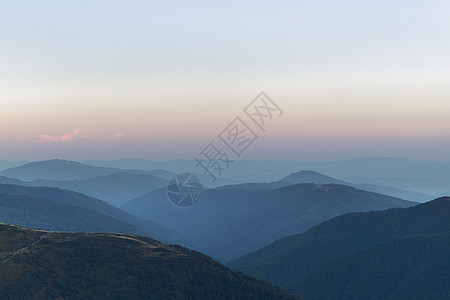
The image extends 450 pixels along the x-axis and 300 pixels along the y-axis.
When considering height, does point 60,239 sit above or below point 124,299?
above

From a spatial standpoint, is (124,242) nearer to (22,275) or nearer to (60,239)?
(60,239)

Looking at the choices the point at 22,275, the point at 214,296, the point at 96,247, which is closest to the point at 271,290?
the point at 214,296

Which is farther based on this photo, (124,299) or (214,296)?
(214,296)

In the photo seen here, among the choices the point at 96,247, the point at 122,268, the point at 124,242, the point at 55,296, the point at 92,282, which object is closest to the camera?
the point at 55,296

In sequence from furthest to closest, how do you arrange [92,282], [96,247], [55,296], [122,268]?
[96,247] < [122,268] < [92,282] < [55,296]

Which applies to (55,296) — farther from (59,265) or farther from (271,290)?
(271,290)

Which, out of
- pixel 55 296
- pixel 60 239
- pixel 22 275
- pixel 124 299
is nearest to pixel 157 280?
pixel 124 299
